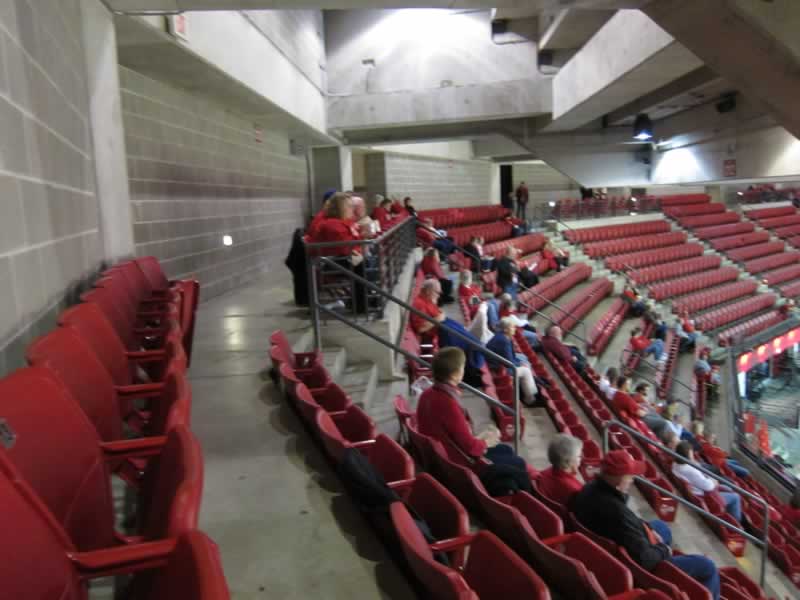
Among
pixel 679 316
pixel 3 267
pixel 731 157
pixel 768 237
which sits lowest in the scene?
pixel 679 316

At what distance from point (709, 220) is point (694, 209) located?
79 cm

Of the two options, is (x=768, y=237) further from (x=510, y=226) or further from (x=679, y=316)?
(x=510, y=226)

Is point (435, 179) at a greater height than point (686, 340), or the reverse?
point (435, 179)

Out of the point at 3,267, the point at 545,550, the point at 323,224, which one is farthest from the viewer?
the point at 323,224

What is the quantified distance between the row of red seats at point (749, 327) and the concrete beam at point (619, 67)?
558 centimetres

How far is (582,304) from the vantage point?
11.4m

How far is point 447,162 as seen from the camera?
1848 cm

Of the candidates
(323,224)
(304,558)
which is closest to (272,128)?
(323,224)

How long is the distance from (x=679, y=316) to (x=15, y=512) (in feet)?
44.8

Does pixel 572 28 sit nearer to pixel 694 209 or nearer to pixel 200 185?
pixel 200 185

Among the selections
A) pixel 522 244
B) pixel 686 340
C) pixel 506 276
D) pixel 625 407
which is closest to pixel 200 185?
pixel 506 276

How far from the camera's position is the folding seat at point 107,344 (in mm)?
1900

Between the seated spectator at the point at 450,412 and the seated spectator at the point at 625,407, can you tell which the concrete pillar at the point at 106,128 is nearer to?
the seated spectator at the point at 450,412

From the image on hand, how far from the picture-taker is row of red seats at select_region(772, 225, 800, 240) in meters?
19.4
